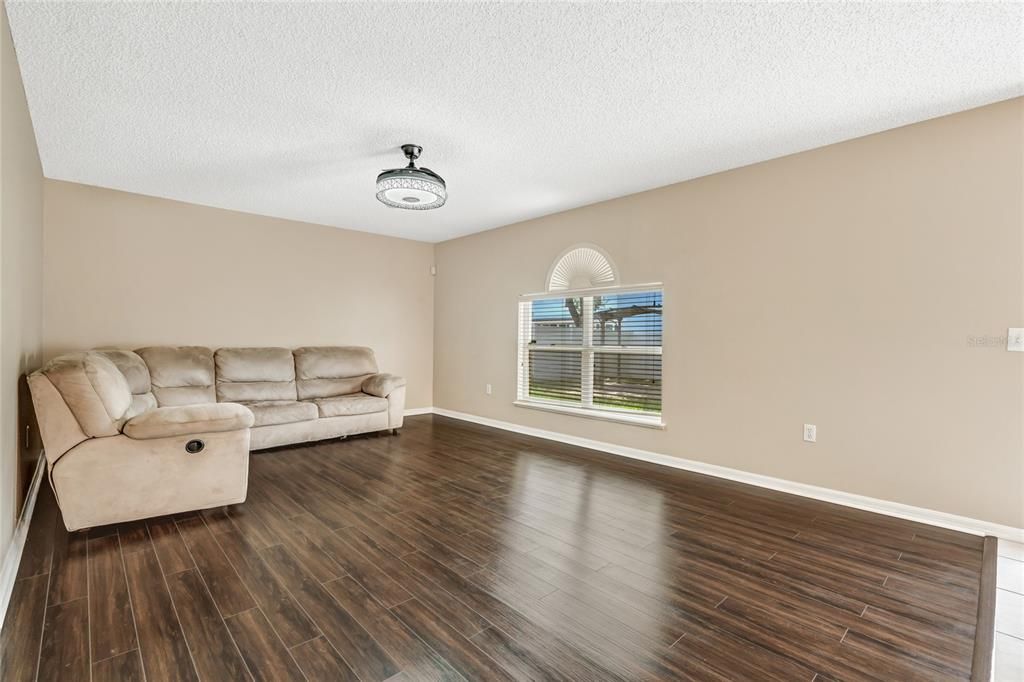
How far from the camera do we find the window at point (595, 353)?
4363mm

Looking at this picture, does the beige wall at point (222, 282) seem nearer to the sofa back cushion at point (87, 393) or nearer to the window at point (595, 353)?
the window at point (595, 353)

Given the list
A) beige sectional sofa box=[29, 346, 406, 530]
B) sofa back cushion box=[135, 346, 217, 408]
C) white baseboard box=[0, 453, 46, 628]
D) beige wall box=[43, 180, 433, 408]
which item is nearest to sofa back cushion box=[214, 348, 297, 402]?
sofa back cushion box=[135, 346, 217, 408]

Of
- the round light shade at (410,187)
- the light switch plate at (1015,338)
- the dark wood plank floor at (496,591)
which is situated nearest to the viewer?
the dark wood plank floor at (496,591)

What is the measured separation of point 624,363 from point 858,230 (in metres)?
2.14

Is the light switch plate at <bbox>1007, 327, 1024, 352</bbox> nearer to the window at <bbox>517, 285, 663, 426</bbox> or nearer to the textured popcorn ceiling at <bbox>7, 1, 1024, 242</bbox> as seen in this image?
the textured popcorn ceiling at <bbox>7, 1, 1024, 242</bbox>

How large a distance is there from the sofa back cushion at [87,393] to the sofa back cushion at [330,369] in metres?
2.55

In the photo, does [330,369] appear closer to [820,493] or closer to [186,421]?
[186,421]

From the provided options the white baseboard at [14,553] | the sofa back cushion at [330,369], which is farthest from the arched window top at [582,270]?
the white baseboard at [14,553]

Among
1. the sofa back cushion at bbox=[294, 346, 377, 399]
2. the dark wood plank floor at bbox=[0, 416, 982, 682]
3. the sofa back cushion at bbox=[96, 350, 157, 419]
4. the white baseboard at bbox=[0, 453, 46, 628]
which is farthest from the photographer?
the sofa back cushion at bbox=[294, 346, 377, 399]

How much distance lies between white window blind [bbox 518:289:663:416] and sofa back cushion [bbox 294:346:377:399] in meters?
1.97

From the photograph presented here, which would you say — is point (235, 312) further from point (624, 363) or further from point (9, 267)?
point (624, 363)

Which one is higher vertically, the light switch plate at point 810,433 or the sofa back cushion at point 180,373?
the sofa back cushion at point 180,373

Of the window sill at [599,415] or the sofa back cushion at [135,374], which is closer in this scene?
the sofa back cushion at [135,374]

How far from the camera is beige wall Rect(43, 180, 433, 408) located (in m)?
4.23
